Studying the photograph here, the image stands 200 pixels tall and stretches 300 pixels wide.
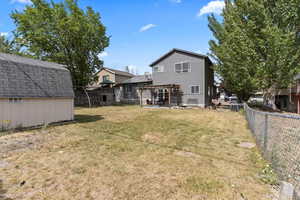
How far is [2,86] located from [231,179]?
10331 mm

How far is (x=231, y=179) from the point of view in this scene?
11.2ft

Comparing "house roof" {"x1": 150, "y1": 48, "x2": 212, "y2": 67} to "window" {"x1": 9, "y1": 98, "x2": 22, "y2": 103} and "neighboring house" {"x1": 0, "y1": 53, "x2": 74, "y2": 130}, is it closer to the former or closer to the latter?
"neighboring house" {"x1": 0, "y1": 53, "x2": 74, "y2": 130}

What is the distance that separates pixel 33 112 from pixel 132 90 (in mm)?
16619

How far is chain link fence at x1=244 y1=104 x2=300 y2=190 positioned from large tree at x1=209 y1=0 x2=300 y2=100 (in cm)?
980

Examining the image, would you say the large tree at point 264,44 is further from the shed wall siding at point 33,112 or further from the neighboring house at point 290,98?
the shed wall siding at point 33,112

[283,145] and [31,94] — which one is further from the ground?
[31,94]

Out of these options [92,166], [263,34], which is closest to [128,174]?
[92,166]

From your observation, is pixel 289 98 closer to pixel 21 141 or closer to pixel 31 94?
pixel 21 141

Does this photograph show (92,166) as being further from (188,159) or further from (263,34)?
(263,34)

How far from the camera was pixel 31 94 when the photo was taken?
8492 millimetres

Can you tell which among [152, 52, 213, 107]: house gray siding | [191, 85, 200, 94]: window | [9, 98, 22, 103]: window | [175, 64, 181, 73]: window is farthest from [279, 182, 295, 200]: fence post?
[175, 64, 181, 73]: window

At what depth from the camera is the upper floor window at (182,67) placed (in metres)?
19.0

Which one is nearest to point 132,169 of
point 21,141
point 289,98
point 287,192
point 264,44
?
point 287,192

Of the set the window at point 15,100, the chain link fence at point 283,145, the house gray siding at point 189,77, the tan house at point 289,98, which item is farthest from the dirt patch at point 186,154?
the house gray siding at point 189,77
